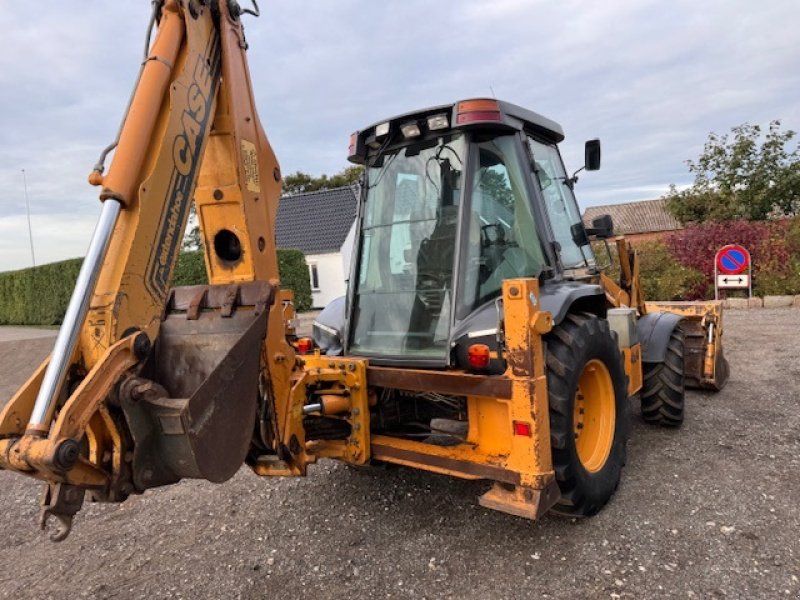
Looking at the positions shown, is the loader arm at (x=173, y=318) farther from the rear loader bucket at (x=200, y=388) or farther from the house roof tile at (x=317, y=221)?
the house roof tile at (x=317, y=221)

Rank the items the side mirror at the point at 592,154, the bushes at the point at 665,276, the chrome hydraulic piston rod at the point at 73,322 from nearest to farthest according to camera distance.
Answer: the chrome hydraulic piston rod at the point at 73,322
the side mirror at the point at 592,154
the bushes at the point at 665,276

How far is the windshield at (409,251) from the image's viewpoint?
10.9 ft

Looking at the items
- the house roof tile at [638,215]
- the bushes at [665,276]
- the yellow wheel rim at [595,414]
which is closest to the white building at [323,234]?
the bushes at [665,276]

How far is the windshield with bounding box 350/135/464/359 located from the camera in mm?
3330

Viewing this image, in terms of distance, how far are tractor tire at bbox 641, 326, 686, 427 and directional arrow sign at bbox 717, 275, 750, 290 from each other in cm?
870

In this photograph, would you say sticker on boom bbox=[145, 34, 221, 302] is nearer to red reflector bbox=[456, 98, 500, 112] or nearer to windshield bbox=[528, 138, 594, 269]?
red reflector bbox=[456, 98, 500, 112]

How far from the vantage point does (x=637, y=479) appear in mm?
3719

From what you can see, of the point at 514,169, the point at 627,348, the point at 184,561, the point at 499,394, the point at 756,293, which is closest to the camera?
the point at 499,394

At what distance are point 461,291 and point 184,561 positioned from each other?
2055 mm

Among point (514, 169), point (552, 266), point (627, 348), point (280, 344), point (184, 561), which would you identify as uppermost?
point (514, 169)

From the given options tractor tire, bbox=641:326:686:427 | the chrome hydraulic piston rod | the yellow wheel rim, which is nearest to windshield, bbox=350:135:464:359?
the yellow wheel rim

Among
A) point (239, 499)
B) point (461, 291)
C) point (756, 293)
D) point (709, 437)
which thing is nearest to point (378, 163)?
point (461, 291)

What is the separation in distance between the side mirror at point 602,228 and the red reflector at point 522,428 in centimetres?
202

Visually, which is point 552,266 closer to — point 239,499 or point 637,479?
point 637,479
